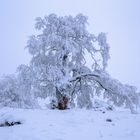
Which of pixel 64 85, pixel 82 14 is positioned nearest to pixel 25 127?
pixel 64 85

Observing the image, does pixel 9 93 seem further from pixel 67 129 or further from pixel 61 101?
pixel 67 129

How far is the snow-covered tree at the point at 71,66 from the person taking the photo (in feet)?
67.6

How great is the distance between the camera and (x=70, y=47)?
21.8 meters

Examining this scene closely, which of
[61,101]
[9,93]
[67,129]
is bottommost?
[67,129]

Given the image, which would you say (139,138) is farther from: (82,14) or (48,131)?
(82,14)

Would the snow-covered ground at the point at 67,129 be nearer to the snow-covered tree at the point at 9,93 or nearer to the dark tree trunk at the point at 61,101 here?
the dark tree trunk at the point at 61,101

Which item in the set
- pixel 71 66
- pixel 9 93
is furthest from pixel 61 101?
pixel 9 93

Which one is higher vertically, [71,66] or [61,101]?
[71,66]

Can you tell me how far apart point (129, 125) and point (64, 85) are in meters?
7.87

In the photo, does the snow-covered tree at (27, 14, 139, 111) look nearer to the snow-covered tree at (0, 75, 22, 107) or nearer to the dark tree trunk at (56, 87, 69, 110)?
the dark tree trunk at (56, 87, 69, 110)

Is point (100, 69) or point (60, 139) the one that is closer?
point (60, 139)

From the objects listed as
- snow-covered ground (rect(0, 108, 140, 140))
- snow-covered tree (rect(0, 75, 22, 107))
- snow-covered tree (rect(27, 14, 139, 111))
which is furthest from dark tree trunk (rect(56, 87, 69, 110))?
snow-covered tree (rect(0, 75, 22, 107))

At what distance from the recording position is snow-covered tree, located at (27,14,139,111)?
811 inches

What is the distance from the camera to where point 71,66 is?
79.2 feet
